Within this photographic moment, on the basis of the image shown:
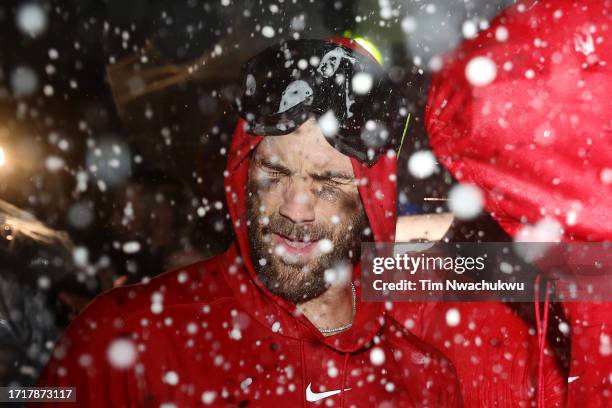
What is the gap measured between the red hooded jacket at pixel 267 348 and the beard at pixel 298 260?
4 cm

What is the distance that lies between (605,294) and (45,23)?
10.5 feet

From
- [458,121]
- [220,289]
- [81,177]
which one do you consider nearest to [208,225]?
[81,177]

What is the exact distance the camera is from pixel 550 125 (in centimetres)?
79

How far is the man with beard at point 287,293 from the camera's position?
1275 millimetres

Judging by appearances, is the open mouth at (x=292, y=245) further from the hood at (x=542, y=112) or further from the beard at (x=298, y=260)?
the hood at (x=542, y=112)

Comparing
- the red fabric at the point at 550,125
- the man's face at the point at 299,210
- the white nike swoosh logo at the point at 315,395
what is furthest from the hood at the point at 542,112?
the white nike swoosh logo at the point at 315,395

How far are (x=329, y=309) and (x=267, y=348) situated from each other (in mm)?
301

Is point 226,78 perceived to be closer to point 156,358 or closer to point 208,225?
point 208,225

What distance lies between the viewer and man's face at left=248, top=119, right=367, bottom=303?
57.6 inches

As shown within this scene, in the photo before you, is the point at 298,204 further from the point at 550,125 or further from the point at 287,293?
the point at 550,125

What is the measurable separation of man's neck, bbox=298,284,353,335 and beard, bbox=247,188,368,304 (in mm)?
36

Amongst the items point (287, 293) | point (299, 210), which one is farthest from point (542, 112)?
point (287, 293)

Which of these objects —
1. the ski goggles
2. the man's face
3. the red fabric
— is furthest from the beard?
the red fabric

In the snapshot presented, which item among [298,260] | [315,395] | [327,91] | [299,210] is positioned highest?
[327,91]
